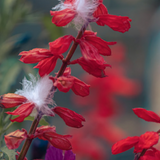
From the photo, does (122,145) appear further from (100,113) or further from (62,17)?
(100,113)

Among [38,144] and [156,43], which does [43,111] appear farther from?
[156,43]

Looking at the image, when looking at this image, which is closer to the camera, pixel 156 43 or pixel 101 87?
pixel 101 87

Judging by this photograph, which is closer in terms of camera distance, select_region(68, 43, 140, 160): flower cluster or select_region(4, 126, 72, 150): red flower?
select_region(4, 126, 72, 150): red flower

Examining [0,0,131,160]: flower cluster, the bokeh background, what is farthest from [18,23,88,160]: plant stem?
the bokeh background

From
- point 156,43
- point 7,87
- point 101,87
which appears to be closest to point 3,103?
point 7,87

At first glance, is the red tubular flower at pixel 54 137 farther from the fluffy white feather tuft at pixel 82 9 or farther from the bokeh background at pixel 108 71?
Result: the bokeh background at pixel 108 71

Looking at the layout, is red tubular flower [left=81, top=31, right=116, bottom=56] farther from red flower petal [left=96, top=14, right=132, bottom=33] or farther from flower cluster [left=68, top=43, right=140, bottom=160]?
flower cluster [left=68, top=43, right=140, bottom=160]
